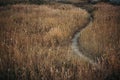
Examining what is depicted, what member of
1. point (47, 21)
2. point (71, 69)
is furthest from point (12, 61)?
point (47, 21)

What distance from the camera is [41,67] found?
6.61 metres

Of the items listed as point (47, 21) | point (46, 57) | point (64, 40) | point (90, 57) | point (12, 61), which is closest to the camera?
point (12, 61)

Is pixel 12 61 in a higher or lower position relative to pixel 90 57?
higher

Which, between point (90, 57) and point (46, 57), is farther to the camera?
point (90, 57)

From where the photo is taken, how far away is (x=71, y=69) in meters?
6.83

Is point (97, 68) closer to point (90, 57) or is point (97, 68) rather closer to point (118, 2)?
point (90, 57)

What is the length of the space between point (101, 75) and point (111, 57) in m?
1.45

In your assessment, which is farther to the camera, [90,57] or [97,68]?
[90,57]

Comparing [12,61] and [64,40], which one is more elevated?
[12,61]

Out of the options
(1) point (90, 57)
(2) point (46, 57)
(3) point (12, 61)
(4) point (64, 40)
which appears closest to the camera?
(3) point (12, 61)

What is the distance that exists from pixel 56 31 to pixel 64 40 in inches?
34.5

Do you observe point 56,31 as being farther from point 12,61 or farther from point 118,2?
point 118,2

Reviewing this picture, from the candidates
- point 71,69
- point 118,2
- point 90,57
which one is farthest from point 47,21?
point 118,2

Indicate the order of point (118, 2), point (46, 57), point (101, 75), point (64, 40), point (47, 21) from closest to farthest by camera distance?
point (101, 75) < point (46, 57) < point (64, 40) < point (47, 21) < point (118, 2)
